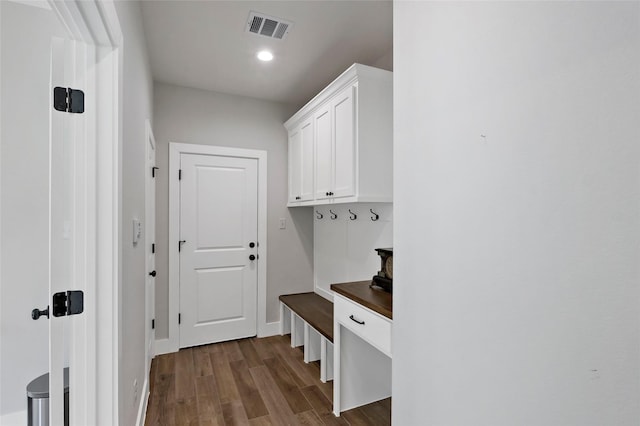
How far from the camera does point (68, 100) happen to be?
1.04 m

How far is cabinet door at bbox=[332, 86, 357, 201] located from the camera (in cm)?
220

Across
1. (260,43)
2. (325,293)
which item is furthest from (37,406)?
(260,43)

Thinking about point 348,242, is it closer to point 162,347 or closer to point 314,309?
point 314,309

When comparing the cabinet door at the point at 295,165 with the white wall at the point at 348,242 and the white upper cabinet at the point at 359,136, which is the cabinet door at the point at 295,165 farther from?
the white upper cabinet at the point at 359,136

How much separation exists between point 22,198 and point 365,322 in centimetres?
202

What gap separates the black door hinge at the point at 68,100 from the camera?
3.33 feet

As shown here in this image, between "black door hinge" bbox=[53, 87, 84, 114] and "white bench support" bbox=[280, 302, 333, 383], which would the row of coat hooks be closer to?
"white bench support" bbox=[280, 302, 333, 383]

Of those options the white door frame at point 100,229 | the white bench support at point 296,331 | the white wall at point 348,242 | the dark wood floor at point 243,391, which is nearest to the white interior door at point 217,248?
the dark wood floor at point 243,391

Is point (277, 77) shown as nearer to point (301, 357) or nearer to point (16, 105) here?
point (16, 105)

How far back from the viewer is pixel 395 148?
1329 millimetres

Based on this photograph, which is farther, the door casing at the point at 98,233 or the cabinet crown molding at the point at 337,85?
the cabinet crown molding at the point at 337,85

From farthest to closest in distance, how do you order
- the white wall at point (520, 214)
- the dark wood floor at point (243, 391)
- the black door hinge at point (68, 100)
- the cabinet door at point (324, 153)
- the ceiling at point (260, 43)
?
1. the cabinet door at point (324, 153)
2. the dark wood floor at point (243, 391)
3. the ceiling at point (260, 43)
4. the black door hinge at point (68, 100)
5. the white wall at point (520, 214)

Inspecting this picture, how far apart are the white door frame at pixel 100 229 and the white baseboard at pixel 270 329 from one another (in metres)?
2.34

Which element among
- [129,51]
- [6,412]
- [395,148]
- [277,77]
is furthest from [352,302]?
[277,77]
